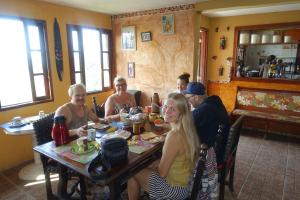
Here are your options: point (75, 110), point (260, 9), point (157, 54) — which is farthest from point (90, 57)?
point (260, 9)

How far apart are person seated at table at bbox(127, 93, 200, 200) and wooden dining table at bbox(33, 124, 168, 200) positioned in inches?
5.8

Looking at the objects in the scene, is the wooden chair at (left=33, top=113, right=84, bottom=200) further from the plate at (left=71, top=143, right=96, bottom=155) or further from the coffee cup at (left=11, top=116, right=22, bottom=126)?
the coffee cup at (left=11, top=116, right=22, bottom=126)

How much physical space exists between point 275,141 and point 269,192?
171cm

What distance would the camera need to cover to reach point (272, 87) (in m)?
4.18

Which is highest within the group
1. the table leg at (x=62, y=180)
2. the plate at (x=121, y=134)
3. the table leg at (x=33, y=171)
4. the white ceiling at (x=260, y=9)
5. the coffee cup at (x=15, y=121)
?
the white ceiling at (x=260, y=9)

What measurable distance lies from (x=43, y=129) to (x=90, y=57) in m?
2.20

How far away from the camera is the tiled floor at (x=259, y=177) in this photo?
2.31m

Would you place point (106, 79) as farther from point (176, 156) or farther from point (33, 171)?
point (176, 156)

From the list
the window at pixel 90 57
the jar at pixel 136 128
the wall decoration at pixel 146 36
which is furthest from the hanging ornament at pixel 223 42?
the jar at pixel 136 128

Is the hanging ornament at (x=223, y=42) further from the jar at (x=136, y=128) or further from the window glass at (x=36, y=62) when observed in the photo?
the window glass at (x=36, y=62)

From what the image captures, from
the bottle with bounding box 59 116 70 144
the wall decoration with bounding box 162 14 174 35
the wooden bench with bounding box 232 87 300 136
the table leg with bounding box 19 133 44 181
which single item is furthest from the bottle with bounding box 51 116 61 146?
the wooden bench with bounding box 232 87 300 136

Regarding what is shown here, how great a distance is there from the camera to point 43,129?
207cm

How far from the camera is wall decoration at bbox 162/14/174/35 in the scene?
350cm

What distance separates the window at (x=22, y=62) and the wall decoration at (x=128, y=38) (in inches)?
58.2
